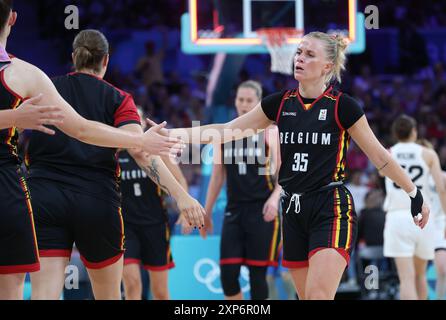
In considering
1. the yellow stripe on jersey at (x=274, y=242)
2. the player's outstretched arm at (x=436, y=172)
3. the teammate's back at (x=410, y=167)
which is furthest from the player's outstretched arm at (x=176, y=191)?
the player's outstretched arm at (x=436, y=172)

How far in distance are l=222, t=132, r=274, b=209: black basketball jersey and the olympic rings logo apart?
2078mm

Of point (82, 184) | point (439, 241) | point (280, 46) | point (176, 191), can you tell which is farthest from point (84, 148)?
point (280, 46)

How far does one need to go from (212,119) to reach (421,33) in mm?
8426

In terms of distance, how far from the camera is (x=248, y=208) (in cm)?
820

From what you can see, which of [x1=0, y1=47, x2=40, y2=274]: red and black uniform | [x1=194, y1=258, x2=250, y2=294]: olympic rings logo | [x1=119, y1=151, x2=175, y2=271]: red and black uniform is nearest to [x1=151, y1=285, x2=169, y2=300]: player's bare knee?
[x1=119, y1=151, x2=175, y2=271]: red and black uniform

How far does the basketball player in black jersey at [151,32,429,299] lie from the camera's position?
215 inches

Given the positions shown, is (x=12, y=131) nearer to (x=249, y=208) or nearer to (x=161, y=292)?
(x=161, y=292)

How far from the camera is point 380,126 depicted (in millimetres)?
16703

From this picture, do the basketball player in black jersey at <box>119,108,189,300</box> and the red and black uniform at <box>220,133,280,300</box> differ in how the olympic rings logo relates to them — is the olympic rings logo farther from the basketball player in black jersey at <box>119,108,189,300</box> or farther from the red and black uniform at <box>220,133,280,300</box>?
the basketball player in black jersey at <box>119,108,189,300</box>

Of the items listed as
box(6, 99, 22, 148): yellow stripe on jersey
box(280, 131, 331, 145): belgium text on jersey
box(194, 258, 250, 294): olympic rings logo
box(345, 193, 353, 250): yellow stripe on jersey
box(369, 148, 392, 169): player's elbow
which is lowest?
box(194, 258, 250, 294): olympic rings logo

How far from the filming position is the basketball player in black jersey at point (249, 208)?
8.09 metres

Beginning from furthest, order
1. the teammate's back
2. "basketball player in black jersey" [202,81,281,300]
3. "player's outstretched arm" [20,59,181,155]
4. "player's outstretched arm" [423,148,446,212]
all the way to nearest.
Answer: the teammate's back → "player's outstretched arm" [423,148,446,212] → "basketball player in black jersey" [202,81,281,300] → "player's outstretched arm" [20,59,181,155]

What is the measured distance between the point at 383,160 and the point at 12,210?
2.66m

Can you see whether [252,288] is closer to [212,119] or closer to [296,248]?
[296,248]
